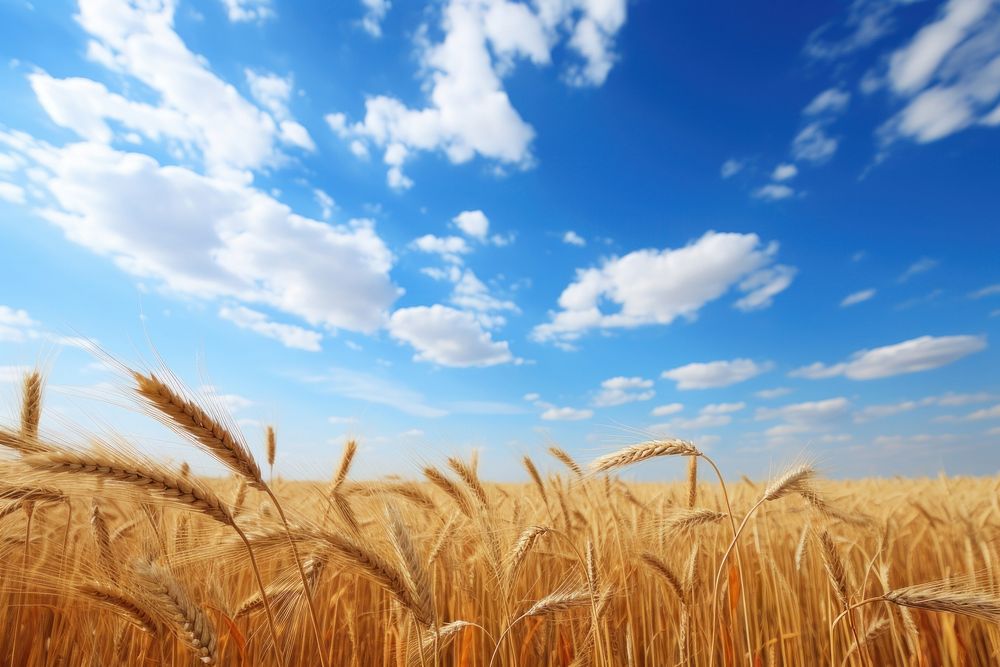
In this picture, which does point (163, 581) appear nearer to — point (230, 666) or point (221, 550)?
point (221, 550)

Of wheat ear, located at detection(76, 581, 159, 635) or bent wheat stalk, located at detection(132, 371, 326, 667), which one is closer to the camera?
bent wheat stalk, located at detection(132, 371, 326, 667)

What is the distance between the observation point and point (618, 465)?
2.47m

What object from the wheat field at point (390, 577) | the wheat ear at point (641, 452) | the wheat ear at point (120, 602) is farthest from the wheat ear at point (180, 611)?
the wheat ear at point (641, 452)

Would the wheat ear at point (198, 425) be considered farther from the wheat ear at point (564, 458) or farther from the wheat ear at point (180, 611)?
the wheat ear at point (564, 458)

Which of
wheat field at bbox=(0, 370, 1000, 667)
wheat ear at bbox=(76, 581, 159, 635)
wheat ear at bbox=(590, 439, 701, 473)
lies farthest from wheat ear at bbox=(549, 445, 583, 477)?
wheat ear at bbox=(76, 581, 159, 635)

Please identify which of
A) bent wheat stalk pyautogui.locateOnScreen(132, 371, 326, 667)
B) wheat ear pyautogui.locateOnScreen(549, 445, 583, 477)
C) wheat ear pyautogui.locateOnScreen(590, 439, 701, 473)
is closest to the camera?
bent wheat stalk pyautogui.locateOnScreen(132, 371, 326, 667)

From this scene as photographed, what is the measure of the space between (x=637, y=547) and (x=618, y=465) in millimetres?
652

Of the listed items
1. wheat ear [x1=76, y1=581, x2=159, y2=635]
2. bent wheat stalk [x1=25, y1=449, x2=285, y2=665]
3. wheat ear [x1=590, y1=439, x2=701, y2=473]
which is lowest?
wheat ear [x1=76, y1=581, x2=159, y2=635]

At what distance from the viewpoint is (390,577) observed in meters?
1.72

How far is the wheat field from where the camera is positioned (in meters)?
1.69

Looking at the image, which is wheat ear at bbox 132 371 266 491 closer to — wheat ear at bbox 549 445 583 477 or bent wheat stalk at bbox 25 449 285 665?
bent wheat stalk at bbox 25 449 285 665

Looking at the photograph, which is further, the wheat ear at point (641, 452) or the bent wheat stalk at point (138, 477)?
the wheat ear at point (641, 452)

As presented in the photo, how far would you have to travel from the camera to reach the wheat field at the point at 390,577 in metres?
1.69

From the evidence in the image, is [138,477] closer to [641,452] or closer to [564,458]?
[641,452]
